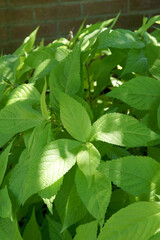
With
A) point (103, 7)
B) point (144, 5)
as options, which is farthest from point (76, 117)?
point (144, 5)

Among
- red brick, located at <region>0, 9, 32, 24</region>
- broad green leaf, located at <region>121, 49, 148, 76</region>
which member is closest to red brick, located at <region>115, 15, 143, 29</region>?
red brick, located at <region>0, 9, 32, 24</region>

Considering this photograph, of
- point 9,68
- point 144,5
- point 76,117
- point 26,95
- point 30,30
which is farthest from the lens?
point 144,5

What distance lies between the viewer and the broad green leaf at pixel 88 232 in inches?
19.8

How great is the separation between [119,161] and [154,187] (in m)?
0.06

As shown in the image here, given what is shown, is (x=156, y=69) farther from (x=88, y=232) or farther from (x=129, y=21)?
(x=129, y=21)

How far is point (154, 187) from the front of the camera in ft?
1.63

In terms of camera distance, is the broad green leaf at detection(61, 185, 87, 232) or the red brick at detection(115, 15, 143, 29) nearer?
the broad green leaf at detection(61, 185, 87, 232)

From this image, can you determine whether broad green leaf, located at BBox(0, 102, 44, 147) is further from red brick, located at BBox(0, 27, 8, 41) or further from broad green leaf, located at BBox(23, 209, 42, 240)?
red brick, located at BBox(0, 27, 8, 41)

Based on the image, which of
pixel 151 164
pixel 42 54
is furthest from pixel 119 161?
pixel 42 54

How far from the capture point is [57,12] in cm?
357

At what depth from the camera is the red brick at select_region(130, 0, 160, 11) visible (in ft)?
12.3

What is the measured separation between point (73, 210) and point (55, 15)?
327 cm

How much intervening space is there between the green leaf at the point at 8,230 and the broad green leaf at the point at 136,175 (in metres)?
0.21

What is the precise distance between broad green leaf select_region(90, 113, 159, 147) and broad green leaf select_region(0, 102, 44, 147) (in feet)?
0.41
